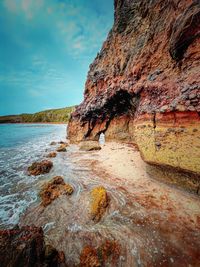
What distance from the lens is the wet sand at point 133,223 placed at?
3.15 metres

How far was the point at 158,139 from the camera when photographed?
5785 mm

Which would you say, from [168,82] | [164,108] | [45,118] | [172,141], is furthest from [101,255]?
[45,118]

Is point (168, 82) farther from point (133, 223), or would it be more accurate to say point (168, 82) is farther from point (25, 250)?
point (25, 250)

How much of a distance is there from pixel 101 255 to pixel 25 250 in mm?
1757

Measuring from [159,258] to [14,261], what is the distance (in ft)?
10.2

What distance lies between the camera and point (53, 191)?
225 inches

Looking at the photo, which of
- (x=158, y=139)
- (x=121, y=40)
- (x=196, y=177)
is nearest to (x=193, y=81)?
(x=158, y=139)

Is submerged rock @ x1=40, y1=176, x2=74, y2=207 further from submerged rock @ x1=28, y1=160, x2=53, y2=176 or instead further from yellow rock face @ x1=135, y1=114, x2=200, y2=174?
yellow rock face @ x1=135, y1=114, x2=200, y2=174

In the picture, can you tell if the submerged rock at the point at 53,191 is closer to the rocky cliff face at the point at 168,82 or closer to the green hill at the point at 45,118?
the rocky cliff face at the point at 168,82

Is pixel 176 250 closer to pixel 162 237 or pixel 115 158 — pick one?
pixel 162 237

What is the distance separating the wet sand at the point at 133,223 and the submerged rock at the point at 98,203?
169 mm

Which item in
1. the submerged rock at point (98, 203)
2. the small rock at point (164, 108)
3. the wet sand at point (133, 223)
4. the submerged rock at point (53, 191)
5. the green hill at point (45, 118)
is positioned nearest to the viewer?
the wet sand at point (133, 223)

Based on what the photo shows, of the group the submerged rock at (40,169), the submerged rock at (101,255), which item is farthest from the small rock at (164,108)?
the submerged rock at (40,169)

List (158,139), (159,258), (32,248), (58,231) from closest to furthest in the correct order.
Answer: (32,248) → (159,258) → (58,231) → (158,139)
